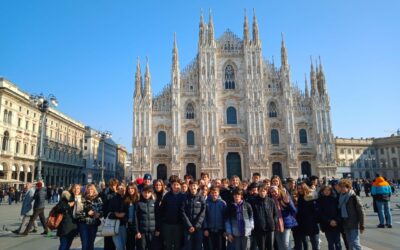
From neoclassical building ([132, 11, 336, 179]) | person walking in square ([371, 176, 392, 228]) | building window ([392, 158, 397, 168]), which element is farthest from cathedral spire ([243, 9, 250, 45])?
building window ([392, 158, 397, 168])

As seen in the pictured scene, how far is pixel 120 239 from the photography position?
6.94 metres

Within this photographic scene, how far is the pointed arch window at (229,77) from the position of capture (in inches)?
1651

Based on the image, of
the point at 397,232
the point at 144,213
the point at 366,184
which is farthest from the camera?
the point at 366,184

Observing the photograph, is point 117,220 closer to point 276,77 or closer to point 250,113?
point 250,113

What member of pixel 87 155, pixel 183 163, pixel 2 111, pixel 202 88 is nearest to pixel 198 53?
pixel 202 88

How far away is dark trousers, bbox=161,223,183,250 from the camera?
668 cm

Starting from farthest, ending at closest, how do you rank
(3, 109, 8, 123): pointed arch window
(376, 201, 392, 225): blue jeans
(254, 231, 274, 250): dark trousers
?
(3, 109, 8, 123): pointed arch window
(376, 201, 392, 225): blue jeans
(254, 231, 274, 250): dark trousers

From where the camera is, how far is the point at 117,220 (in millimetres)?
6828

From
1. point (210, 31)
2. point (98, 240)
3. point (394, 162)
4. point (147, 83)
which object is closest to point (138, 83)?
point (147, 83)

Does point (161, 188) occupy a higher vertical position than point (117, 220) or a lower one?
higher

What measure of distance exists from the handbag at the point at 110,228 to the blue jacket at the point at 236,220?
2.34m

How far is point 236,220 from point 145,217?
187 cm

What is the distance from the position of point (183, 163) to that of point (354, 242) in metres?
33.4

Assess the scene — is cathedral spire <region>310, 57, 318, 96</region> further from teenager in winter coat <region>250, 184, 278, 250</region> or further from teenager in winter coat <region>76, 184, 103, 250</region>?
teenager in winter coat <region>76, 184, 103, 250</region>
